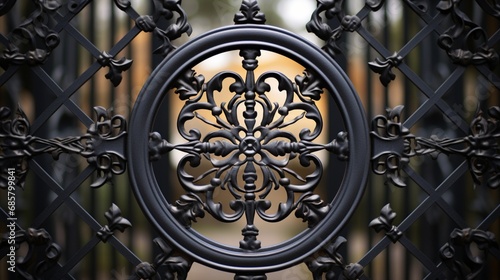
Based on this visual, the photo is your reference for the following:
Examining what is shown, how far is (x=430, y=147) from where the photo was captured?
5.29ft

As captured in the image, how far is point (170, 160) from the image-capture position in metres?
1.80

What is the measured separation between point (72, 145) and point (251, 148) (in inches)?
20.7

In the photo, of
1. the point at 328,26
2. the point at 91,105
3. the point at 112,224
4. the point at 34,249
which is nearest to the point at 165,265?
the point at 112,224

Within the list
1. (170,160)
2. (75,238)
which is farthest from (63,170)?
(170,160)

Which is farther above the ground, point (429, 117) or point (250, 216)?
point (429, 117)

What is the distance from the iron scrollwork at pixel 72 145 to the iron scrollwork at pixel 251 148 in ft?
0.36

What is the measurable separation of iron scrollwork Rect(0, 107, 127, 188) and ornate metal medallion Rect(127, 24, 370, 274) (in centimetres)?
5

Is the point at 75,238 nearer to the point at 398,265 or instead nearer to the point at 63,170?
the point at 63,170

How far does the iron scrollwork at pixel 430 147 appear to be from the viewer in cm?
161

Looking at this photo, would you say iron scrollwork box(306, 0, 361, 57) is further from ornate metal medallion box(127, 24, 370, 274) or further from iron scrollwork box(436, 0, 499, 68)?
iron scrollwork box(436, 0, 499, 68)

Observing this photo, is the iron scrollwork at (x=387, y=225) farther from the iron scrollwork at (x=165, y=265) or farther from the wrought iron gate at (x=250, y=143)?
the iron scrollwork at (x=165, y=265)

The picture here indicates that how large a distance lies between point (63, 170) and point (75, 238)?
23cm

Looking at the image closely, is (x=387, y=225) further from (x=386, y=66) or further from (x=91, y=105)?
(x=91, y=105)

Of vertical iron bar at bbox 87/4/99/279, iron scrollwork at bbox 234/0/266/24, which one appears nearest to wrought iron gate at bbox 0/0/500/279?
iron scrollwork at bbox 234/0/266/24
